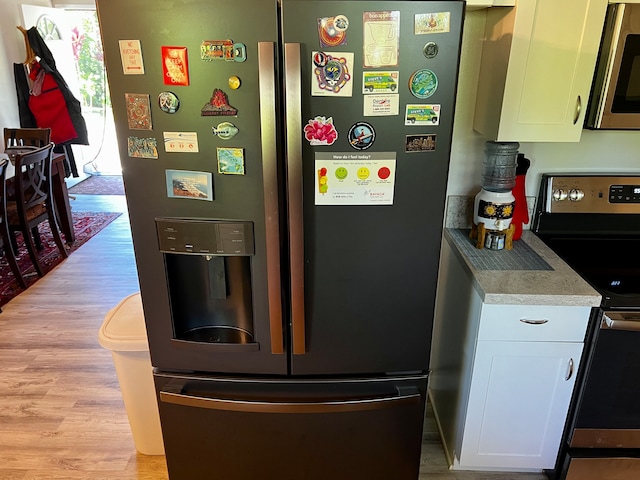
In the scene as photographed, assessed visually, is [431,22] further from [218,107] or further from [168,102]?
[168,102]

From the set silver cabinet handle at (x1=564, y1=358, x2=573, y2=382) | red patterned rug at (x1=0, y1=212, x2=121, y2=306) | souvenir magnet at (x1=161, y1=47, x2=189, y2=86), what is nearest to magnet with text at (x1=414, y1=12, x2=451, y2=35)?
souvenir magnet at (x1=161, y1=47, x2=189, y2=86)

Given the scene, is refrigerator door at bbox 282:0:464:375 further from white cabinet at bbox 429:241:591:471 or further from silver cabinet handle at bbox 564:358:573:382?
silver cabinet handle at bbox 564:358:573:382

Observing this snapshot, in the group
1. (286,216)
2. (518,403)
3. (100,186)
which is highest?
(286,216)

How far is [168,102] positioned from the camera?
1255mm

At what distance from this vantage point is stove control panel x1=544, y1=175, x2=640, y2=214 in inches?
79.1

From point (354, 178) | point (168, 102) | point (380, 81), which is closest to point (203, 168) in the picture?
point (168, 102)

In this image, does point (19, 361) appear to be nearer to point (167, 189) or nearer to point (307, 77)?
point (167, 189)

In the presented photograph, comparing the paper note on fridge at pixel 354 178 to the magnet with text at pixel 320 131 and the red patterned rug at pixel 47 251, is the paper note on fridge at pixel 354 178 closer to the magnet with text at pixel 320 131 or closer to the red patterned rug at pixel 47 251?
the magnet with text at pixel 320 131

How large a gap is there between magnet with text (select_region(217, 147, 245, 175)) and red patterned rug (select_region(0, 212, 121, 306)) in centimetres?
282

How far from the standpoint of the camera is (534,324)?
1.62 m

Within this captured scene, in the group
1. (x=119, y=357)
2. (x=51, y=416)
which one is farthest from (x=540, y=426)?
(x=51, y=416)

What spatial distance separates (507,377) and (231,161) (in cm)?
122

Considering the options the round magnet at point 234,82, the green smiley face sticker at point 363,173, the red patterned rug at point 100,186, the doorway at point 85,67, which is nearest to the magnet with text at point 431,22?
the green smiley face sticker at point 363,173

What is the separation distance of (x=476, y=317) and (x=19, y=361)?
2.49 m
